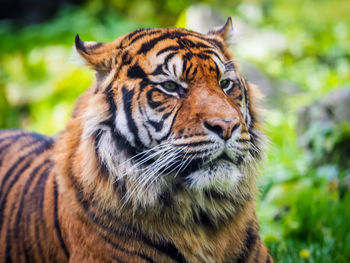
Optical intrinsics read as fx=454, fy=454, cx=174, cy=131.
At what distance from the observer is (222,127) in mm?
2055

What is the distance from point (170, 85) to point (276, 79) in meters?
4.97

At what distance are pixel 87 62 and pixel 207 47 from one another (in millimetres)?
637

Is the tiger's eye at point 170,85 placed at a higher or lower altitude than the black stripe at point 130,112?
higher

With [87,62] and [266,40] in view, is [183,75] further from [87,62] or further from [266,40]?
[266,40]

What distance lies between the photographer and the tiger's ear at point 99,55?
2.35 metres

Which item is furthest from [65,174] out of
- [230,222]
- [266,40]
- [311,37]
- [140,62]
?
[311,37]

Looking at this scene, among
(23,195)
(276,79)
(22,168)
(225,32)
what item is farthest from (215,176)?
(276,79)

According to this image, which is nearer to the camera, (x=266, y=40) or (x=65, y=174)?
(x=65, y=174)

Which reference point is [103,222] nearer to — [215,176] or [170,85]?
[215,176]

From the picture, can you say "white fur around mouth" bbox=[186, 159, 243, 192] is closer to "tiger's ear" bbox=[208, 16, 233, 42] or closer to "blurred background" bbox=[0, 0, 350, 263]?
"blurred background" bbox=[0, 0, 350, 263]

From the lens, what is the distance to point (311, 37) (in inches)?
332

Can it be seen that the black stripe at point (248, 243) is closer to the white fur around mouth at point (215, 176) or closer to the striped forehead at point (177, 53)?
the white fur around mouth at point (215, 176)

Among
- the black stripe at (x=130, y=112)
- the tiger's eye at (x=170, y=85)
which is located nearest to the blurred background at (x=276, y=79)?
the black stripe at (x=130, y=112)

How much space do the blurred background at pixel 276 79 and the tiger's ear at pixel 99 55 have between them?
0.11 metres
